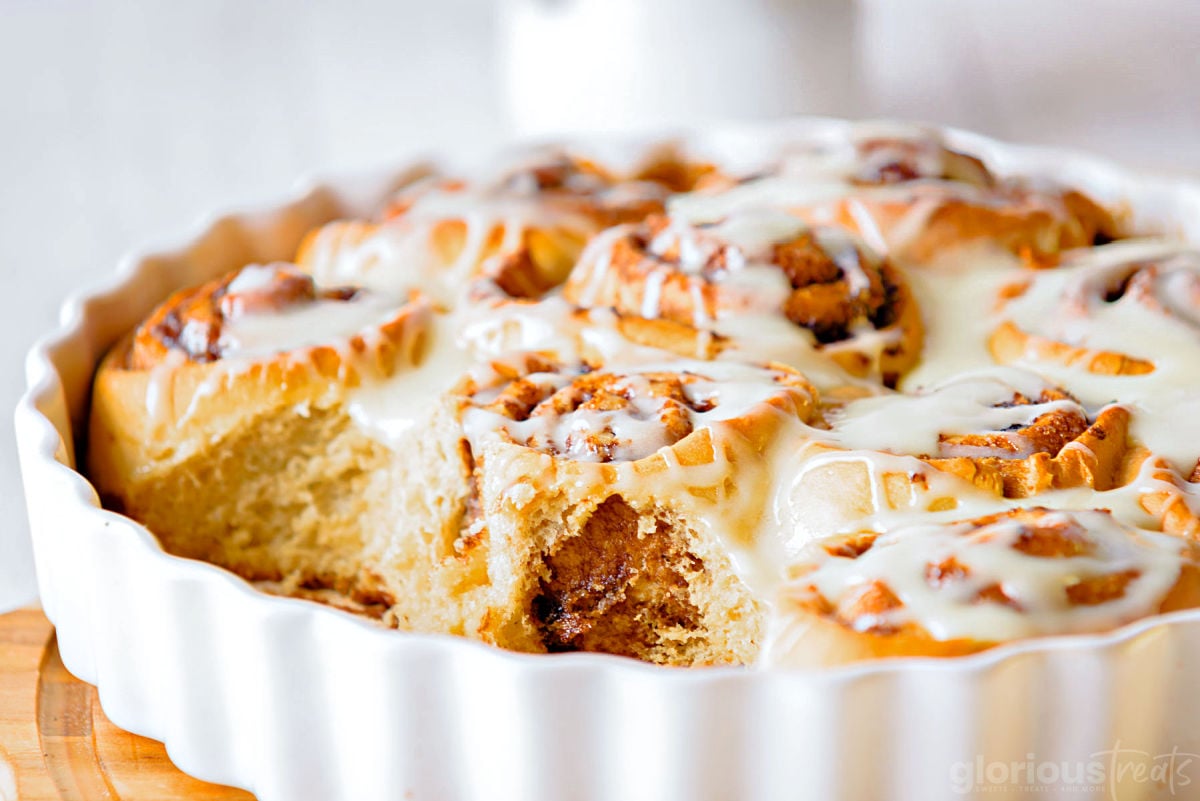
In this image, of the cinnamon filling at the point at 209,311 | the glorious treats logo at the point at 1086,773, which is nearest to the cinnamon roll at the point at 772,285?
the cinnamon filling at the point at 209,311

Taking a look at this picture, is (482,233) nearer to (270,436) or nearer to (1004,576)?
(270,436)

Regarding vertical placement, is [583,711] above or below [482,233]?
below

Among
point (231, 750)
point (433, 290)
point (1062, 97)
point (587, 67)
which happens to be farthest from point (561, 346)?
point (1062, 97)

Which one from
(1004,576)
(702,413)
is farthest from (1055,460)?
(702,413)

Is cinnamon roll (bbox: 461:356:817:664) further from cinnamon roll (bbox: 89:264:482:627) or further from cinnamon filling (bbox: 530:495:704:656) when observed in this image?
cinnamon roll (bbox: 89:264:482:627)

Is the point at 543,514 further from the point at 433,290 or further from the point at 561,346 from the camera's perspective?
the point at 433,290

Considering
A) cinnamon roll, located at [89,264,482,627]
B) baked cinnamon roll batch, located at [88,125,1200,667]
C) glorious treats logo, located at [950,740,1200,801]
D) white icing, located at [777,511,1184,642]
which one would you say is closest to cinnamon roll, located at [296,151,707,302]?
baked cinnamon roll batch, located at [88,125,1200,667]

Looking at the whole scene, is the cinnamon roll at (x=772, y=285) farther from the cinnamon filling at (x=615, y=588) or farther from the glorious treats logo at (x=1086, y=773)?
the glorious treats logo at (x=1086, y=773)
